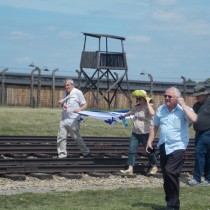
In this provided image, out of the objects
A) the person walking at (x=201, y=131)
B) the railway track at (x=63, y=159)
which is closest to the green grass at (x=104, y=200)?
the person walking at (x=201, y=131)

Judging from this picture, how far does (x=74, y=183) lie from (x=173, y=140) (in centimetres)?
381

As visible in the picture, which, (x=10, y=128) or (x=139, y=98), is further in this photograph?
(x=10, y=128)

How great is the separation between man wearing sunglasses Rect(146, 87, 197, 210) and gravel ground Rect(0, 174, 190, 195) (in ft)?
8.94

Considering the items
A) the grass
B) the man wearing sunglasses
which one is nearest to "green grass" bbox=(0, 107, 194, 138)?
the grass

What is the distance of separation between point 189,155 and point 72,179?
5531mm

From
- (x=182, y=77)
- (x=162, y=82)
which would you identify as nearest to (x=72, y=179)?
(x=182, y=77)

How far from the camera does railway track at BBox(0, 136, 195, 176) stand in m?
16.5

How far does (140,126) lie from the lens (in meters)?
16.6

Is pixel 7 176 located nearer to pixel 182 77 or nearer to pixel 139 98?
pixel 139 98

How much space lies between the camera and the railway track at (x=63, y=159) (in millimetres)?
16484

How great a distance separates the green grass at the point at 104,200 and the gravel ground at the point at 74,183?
707mm

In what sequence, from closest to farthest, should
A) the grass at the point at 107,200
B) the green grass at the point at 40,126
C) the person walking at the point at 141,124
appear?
the grass at the point at 107,200 < the person walking at the point at 141,124 < the green grass at the point at 40,126

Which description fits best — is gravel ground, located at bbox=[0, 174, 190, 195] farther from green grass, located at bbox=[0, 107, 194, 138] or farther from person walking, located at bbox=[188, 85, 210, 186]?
green grass, located at bbox=[0, 107, 194, 138]

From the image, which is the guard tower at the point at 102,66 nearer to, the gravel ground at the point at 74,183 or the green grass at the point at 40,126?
the green grass at the point at 40,126
